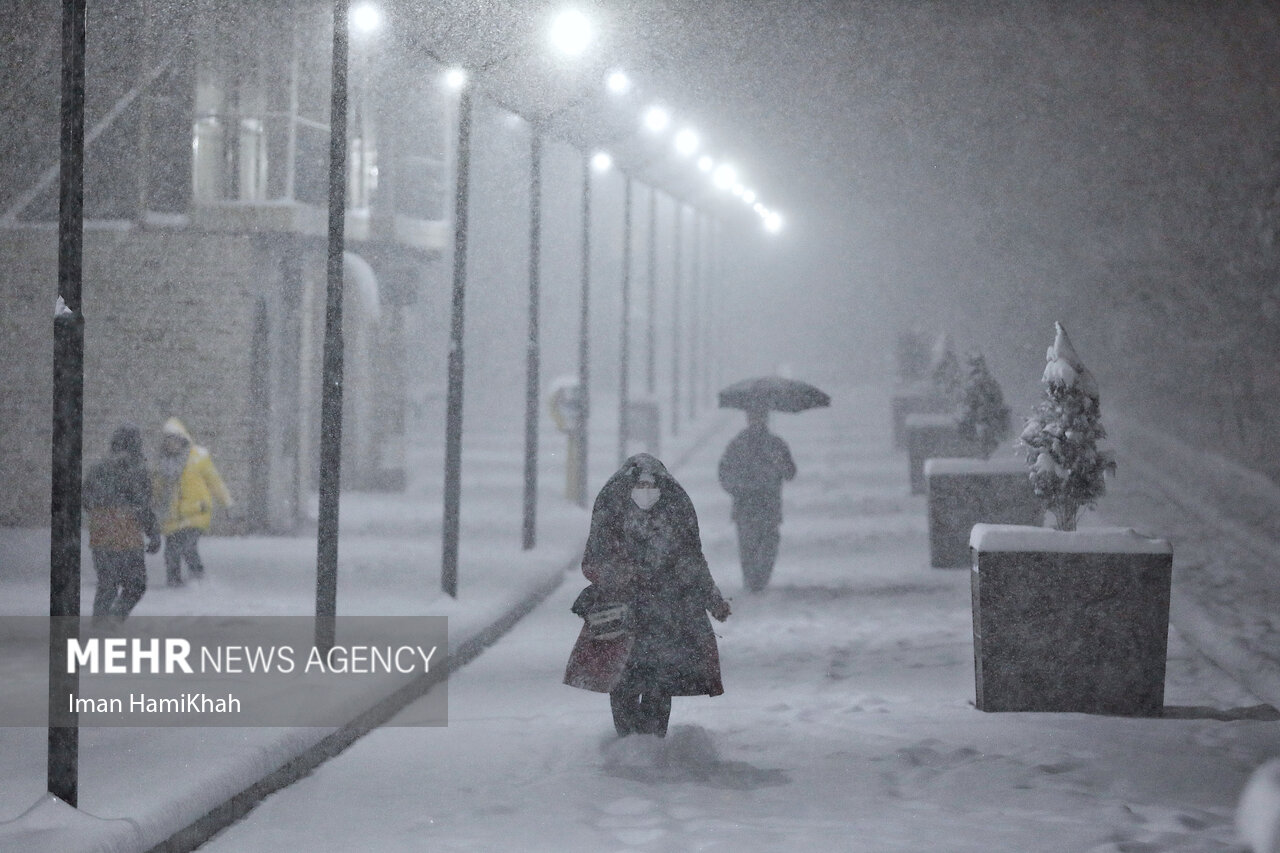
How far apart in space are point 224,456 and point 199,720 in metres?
13.0

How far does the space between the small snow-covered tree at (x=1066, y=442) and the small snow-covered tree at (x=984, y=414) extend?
9628mm

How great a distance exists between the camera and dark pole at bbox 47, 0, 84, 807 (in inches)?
293

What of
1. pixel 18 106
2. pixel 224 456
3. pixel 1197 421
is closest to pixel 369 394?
pixel 224 456

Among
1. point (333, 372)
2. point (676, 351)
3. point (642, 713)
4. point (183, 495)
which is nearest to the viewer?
point (642, 713)

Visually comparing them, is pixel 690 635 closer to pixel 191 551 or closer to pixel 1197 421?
pixel 191 551

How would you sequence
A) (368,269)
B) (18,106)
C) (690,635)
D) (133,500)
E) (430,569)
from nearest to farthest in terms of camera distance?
(690,635), (133,500), (430,569), (18,106), (368,269)

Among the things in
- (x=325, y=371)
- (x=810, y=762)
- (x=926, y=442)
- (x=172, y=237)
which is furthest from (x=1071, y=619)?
(x=926, y=442)

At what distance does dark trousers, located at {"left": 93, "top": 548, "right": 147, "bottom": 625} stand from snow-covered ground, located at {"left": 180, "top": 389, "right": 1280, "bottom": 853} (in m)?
2.87

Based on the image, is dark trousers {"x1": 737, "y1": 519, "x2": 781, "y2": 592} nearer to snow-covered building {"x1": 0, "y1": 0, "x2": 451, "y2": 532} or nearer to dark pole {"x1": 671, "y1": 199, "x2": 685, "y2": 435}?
snow-covered building {"x1": 0, "y1": 0, "x2": 451, "y2": 532}

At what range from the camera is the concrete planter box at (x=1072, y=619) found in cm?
1046

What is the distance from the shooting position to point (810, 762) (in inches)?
365

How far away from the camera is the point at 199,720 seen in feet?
31.6

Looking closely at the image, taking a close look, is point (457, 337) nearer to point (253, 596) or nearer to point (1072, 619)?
point (253, 596)

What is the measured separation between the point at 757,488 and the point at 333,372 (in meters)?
5.48
